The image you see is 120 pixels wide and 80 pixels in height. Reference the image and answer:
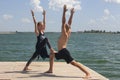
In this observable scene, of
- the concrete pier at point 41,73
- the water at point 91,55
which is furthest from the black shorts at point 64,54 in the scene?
the water at point 91,55

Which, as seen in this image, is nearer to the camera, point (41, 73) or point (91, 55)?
point (41, 73)

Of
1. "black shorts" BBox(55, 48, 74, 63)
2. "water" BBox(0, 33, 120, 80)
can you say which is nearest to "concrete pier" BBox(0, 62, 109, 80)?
"black shorts" BBox(55, 48, 74, 63)

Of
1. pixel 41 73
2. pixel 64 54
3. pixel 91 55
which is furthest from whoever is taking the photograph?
pixel 91 55

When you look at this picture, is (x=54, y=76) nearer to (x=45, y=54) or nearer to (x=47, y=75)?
(x=47, y=75)

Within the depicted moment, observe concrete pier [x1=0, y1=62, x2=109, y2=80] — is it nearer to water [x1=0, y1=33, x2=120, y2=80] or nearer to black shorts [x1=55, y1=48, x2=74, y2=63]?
black shorts [x1=55, y1=48, x2=74, y2=63]

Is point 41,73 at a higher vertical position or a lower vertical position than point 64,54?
lower

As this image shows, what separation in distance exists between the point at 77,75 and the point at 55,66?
248cm

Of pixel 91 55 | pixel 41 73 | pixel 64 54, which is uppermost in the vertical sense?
pixel 64 54

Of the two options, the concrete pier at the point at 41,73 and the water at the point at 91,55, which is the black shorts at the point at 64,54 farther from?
the water at the point at 91,55

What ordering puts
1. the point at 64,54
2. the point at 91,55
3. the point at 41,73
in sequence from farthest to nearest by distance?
1. the point at 91,55
2. the point at 41,73
3. the point at 64,54

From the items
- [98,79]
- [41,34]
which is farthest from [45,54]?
[98,79]

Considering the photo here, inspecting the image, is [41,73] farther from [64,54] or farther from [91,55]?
[91,55]

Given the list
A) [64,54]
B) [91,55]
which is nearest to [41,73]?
[64,54]

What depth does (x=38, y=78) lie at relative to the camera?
11438mm
